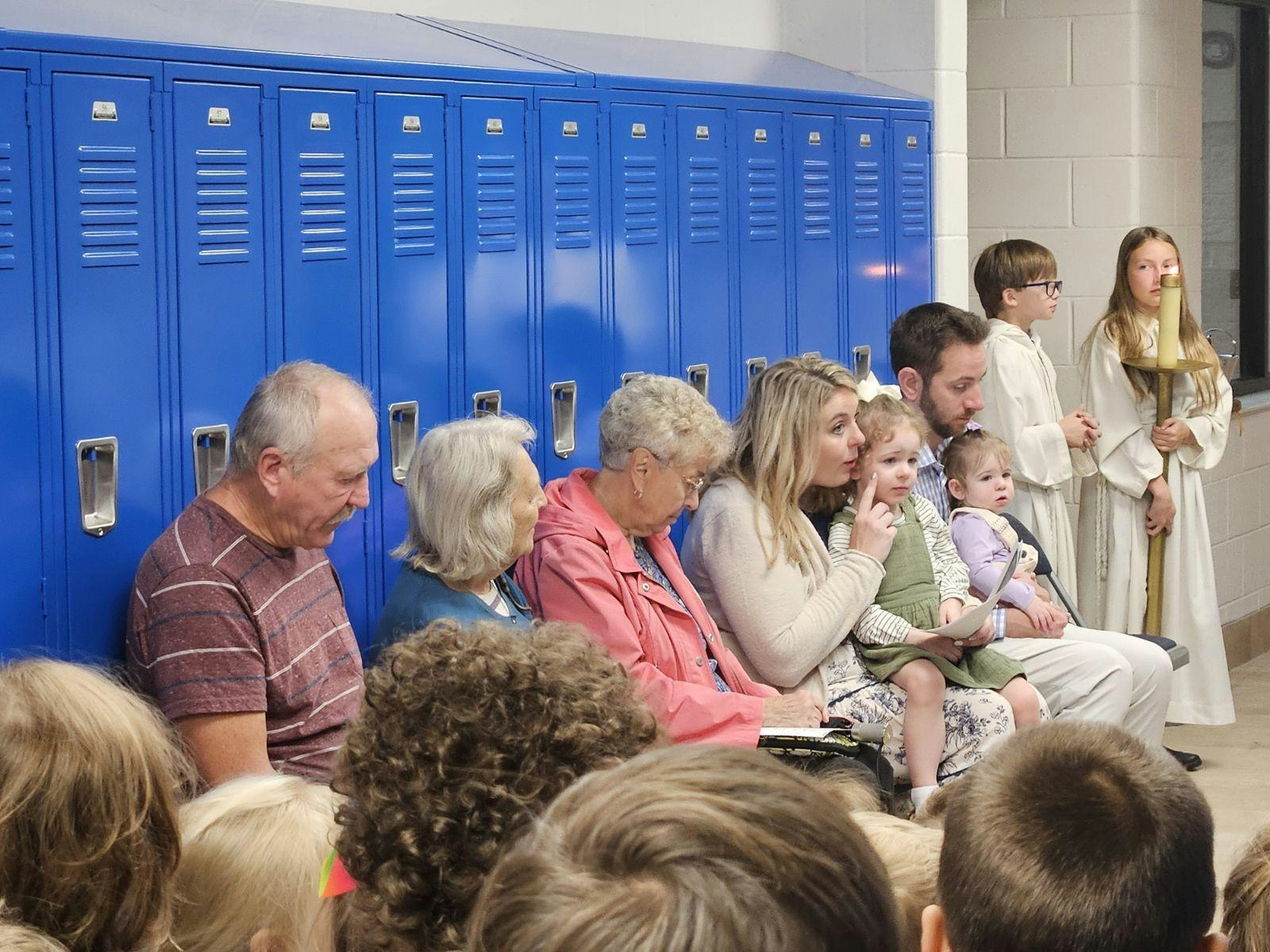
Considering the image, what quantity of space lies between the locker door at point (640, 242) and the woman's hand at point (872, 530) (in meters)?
0.63

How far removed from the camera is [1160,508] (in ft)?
17.3

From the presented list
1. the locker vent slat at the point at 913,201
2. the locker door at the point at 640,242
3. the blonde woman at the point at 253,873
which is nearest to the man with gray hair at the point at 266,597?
the blonde woman at the point at 253,873

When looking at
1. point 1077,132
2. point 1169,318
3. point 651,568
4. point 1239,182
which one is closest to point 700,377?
point 651,568

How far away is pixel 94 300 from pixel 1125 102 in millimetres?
4175

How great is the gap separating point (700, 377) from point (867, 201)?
3.37 ft

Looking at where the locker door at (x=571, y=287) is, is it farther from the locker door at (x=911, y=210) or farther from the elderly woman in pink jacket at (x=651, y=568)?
the locker door at (x=911, y=210)

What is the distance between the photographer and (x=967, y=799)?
4.22 ft

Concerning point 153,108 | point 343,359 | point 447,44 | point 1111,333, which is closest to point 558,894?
point 153,108

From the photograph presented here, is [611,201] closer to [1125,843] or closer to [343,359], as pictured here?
[343,359]

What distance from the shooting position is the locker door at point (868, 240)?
4.79 metres

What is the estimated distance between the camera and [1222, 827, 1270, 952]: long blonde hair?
1.37 m

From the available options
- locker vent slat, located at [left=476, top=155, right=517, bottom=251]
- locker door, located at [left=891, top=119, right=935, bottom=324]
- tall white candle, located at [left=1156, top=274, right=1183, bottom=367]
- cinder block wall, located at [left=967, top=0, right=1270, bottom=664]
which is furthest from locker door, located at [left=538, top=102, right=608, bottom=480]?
cinder block wall, located at [left=967, top=0, right=1270, bottom=664]

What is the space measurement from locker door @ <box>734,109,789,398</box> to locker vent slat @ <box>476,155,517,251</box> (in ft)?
3.06

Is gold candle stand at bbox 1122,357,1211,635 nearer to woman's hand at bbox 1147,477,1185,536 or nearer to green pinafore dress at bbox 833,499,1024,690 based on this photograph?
woman's hand at bbox 1147,477,1185,536
